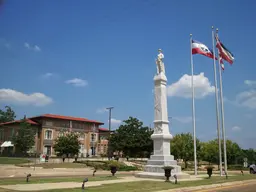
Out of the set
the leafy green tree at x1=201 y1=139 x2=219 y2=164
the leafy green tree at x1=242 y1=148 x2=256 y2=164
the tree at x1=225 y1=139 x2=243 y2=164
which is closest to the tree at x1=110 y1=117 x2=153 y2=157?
the leafy green tree at x1=201 y1=139 x2=219 y2=164

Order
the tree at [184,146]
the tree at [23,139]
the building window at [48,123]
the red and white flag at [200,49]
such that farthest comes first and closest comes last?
the building window at [48,123]
the tree at [23,139]
the tree at [184,146]
the red and white flag at [200,49]

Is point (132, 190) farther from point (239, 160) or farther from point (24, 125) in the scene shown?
point (239, 160)

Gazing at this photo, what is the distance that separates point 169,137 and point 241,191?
8.47 m

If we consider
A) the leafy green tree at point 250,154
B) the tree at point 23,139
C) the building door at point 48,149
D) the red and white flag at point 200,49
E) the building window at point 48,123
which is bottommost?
the leafy green tree at point 250,154

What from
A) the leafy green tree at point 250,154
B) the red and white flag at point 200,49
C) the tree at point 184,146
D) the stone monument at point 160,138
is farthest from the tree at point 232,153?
the stone monument at point 160,138

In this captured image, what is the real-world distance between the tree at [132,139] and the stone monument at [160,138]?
42428 mm

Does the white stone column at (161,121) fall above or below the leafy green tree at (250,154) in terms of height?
above

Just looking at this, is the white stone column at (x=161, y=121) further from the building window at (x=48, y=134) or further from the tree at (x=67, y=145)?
the building window at (x=48, y=134)

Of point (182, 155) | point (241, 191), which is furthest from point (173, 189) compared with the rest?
point (182, 155)

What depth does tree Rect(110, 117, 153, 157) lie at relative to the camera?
66.9 metres

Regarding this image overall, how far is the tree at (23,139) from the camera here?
65.4 m

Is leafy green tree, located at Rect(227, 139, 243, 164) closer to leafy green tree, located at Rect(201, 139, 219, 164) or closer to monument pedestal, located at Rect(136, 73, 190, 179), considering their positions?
leafy green tree, located at Rect(201, 139, 219, 164)

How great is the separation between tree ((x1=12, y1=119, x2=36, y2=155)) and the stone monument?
47.7 meters

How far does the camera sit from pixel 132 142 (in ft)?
219
